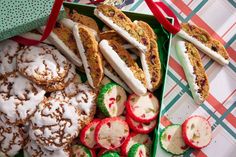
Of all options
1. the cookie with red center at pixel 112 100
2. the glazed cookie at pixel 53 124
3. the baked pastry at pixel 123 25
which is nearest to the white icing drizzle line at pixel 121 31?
the baked pastry at pixel 123 25

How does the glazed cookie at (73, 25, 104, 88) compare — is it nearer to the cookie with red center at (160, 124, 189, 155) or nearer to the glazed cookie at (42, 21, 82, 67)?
the glazed cookie at (42, 21, 82, 67)

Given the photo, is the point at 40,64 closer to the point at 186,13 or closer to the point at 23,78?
the point at 23,78

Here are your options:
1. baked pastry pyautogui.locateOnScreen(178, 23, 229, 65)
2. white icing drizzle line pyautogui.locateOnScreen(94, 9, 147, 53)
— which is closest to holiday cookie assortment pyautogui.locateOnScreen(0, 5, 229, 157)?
white icing drizzle line pyautogui.locateOnScreen(94, 9, 147, 53)

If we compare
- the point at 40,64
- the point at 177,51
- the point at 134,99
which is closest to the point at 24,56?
the point at 40,64

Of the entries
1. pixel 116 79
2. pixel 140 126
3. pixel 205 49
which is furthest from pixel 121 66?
pixel 205 49

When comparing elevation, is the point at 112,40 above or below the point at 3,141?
above
